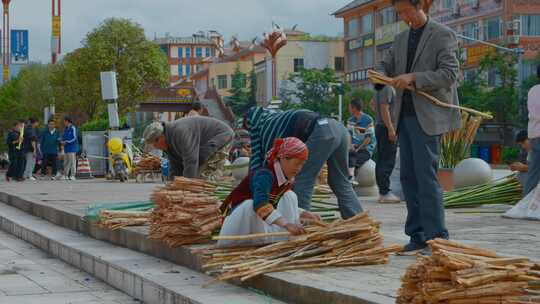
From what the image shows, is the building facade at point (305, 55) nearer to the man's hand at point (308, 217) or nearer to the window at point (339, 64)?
the window at point (339, 64)

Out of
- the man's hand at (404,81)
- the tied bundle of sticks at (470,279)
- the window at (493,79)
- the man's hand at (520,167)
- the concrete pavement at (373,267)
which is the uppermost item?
the window at (493,79)

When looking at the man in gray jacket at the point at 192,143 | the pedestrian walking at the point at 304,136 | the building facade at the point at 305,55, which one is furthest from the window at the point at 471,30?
the pedestrian walking at the point at 304,136

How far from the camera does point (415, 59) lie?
7902mm

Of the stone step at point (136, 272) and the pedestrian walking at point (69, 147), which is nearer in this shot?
the stone step at point (136, 272)

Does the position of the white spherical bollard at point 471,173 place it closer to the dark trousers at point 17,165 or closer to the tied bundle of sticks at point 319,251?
the tied bundle of sticks at point 319,251

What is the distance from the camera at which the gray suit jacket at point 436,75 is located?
25.0 ft

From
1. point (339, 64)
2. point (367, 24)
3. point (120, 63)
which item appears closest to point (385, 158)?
point (120, 63)

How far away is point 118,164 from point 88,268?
18553mm

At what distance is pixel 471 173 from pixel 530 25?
2423 inches

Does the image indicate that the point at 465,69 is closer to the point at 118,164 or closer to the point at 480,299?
the point at 118,164

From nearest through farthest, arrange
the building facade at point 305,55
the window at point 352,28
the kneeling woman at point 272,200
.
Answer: the kneeling woman at point 272,200
the window at point 352,28
the building facade at point 305,55

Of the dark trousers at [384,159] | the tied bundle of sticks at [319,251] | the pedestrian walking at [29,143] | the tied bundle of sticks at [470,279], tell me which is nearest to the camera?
the tied bundle of sticks at [470,279]

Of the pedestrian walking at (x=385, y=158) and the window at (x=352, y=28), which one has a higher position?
the window at (x=352, y=28)

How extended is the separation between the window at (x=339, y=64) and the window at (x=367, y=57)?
16174 mm
